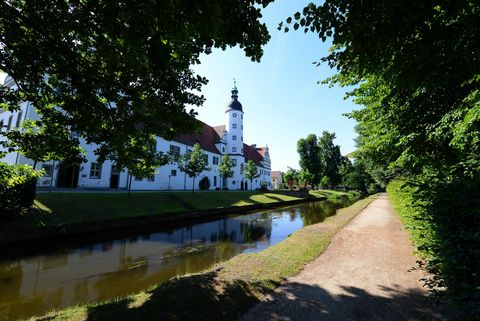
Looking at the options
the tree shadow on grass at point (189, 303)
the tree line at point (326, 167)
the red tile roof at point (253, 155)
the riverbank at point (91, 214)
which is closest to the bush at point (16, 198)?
the riverbank at point (91, 214)

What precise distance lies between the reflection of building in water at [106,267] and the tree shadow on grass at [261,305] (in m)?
2.59

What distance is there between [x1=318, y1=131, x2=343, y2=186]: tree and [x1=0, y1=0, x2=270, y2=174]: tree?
59.8 m

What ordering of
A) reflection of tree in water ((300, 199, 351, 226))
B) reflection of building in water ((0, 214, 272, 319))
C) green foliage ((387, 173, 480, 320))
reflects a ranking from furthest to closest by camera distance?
reflection of tree in water ((300, 199, 351, 226)), reflection of building in water ((0, 214, 272, 319)), green foliage ((387, 173, 480, 320))

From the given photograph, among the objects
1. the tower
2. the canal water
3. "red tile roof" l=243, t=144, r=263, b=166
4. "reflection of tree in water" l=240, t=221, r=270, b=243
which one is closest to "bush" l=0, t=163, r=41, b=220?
the canal water

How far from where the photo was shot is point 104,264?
8.86 metres

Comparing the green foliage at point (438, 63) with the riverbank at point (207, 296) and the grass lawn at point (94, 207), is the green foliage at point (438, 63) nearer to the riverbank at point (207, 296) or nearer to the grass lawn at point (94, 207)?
the riverbank at point (207, 296)

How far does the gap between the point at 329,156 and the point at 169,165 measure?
42.6 m

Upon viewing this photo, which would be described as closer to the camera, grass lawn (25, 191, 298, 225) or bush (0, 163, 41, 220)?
bush (0, 163, 41, 220)

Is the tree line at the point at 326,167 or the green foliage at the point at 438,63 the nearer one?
the green foliage at the point at 438,63

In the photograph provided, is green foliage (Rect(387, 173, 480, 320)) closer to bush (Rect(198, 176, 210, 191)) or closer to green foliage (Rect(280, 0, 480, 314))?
green foliage (Rect(280, 0, 480, 314))

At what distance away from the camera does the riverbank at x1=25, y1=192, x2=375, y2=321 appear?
13.8 feet

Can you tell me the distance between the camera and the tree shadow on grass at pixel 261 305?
420cm

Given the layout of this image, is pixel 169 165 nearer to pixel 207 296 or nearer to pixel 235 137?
pixel 235 137

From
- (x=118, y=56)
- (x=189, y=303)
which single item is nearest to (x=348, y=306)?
(x=189, y=303)
